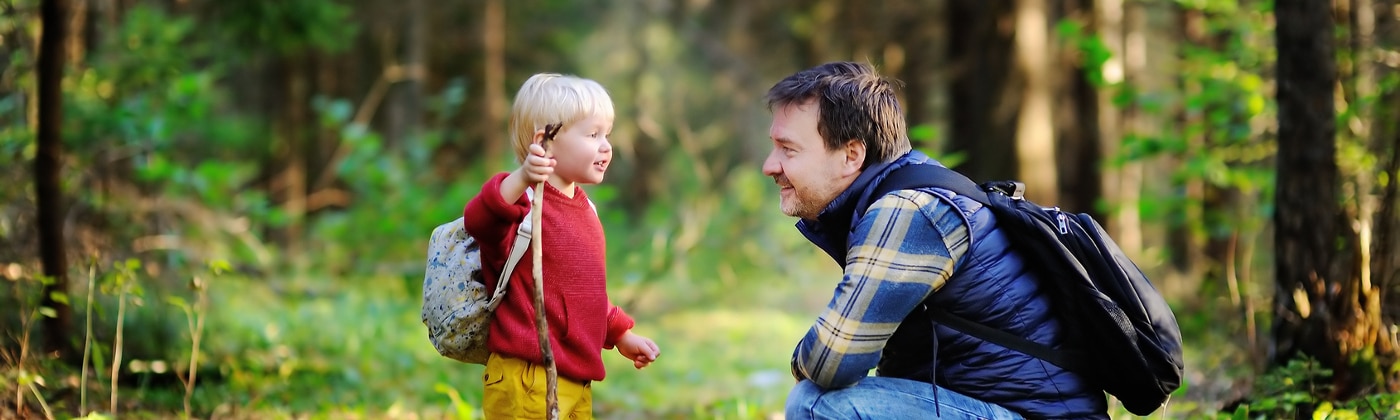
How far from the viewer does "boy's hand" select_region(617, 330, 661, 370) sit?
3287 mm

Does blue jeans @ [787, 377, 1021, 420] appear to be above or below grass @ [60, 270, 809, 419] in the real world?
above

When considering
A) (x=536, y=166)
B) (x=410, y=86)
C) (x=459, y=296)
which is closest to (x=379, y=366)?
(x=459, y=296)

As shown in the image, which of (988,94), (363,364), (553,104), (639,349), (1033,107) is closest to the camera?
(553,104)

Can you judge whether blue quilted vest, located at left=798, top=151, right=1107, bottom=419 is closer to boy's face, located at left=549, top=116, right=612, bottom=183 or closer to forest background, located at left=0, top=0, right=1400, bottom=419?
boy's face, located at left=549, top=116, right=612, bottom=183

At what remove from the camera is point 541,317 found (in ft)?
9.04

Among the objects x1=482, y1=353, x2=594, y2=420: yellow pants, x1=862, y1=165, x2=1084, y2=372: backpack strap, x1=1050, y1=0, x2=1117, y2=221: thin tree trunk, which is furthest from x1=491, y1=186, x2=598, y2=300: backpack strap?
x1=1050, y1=0, x2=1117, y2=221: thin tree trunk

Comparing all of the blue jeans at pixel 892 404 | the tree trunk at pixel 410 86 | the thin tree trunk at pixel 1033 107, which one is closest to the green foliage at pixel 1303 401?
the blue jeans at pixel 892 404

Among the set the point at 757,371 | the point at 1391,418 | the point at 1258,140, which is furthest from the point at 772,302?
the point at 1391,418

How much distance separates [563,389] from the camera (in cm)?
309

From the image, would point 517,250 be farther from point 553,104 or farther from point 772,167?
point 772,167

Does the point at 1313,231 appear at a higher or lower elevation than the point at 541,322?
lower

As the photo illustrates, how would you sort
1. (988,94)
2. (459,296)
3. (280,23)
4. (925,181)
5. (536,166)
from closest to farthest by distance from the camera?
(536,166) → (925,181) → (459,296) → (280,23) → (988,94)

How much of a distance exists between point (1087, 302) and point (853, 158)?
72 cm

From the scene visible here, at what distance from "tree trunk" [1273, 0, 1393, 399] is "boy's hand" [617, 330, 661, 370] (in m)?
2.83
